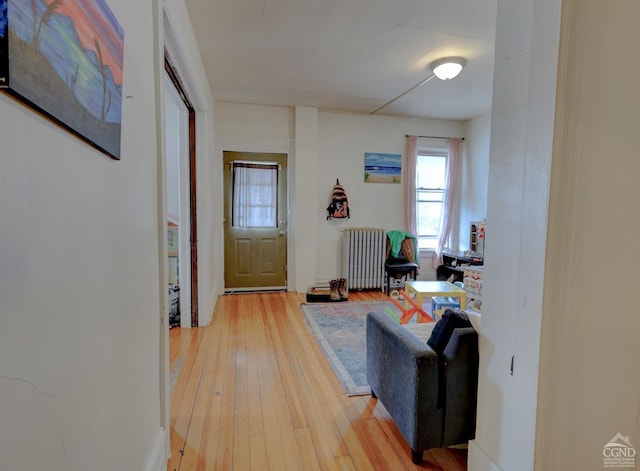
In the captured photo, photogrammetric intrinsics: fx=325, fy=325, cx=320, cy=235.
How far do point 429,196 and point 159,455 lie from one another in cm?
495

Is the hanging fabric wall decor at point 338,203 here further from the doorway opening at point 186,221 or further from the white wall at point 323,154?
the doorway opening at point 186,221

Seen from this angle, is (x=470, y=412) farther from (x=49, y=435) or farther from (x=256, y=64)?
(x=256, y=64)

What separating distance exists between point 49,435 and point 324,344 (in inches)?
97.6

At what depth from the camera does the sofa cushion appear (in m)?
1.62

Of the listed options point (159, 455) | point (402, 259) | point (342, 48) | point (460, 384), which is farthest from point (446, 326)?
point (402, 259)

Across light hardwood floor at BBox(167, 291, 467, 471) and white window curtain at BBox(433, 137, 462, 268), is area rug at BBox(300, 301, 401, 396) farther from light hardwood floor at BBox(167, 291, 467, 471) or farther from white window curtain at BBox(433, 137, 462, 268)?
white window curtain at BBox(433, 137, 462, 268)

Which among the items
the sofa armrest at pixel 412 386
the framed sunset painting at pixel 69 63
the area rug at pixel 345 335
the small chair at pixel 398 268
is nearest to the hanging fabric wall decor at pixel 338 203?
the small chair at pixel 398 268

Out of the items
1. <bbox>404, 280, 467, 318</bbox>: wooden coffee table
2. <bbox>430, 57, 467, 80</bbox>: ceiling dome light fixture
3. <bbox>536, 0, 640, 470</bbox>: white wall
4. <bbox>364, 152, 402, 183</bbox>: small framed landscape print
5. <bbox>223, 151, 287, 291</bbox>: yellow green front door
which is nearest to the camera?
<bbox>536, 0, 640, 470</bbox>: white wall

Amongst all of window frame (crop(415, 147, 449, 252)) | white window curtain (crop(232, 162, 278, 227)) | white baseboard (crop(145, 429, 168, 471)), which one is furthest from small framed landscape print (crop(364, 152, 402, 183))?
white baseboard (crop(145, 429, 168, 471))

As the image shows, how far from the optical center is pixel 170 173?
13.3ft

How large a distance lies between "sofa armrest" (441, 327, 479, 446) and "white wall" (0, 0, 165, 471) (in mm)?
1347

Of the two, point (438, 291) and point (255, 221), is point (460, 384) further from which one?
point (255, 221)

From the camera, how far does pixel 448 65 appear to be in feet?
10.2

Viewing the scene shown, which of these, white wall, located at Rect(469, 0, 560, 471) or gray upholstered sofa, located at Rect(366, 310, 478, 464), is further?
gray upholstered sofa, located at Rect(366, 310, 478, 464)
